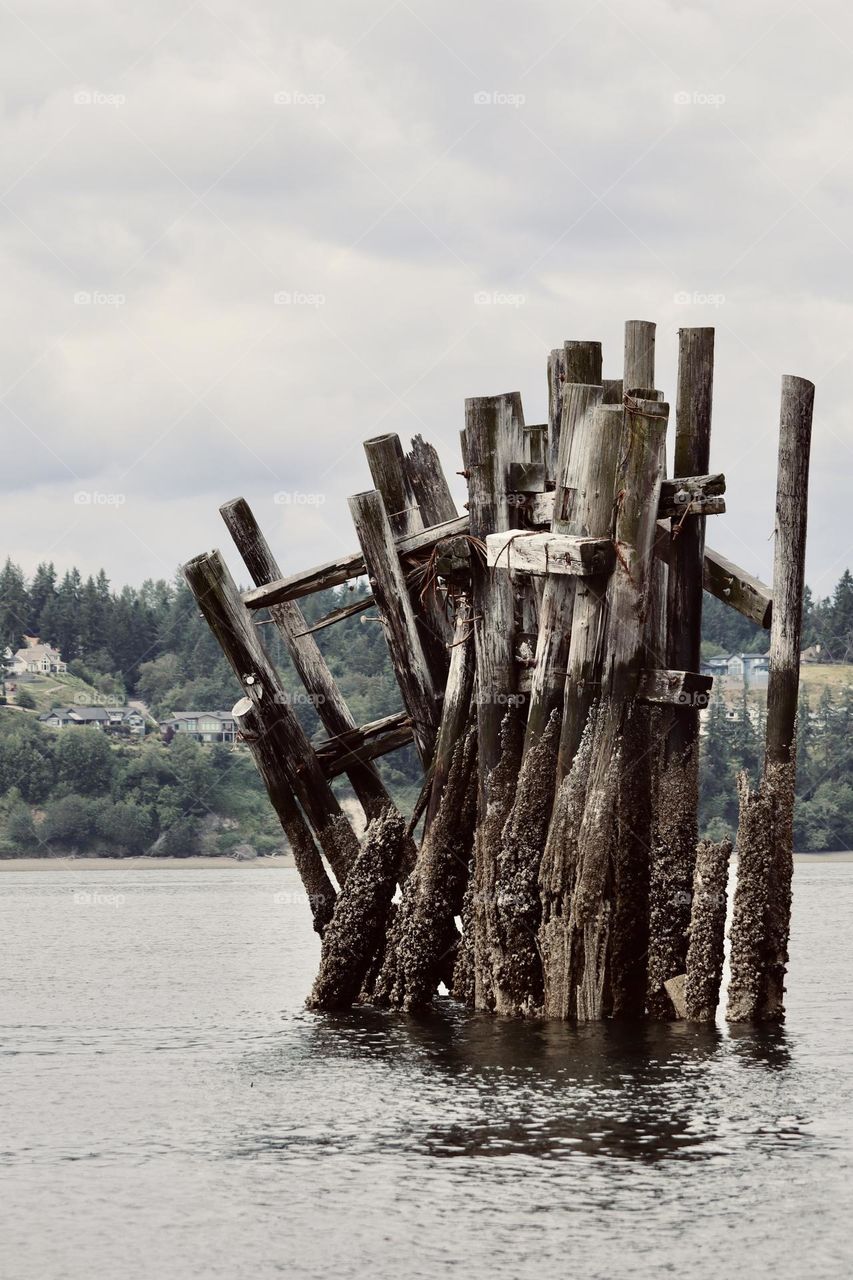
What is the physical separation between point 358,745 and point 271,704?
1.14 meters

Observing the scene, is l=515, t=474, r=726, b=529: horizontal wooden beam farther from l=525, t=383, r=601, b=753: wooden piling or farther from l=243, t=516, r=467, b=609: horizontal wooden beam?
l=243, t=516, r=467, b=609: horizontal wooden beam

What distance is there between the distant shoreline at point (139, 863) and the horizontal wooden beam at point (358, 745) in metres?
89.4

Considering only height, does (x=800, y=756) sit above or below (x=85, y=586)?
below

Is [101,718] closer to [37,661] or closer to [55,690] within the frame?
[55,690]

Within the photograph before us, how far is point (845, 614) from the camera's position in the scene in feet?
473

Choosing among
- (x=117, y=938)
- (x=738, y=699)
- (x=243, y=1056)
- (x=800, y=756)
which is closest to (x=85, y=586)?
(x=738, y=699)

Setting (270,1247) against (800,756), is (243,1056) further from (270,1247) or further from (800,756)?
(800,756)

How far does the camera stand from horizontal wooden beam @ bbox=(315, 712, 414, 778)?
66.8 feet

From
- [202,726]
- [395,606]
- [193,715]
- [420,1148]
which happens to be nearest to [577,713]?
[395,606]

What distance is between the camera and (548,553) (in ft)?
54.7

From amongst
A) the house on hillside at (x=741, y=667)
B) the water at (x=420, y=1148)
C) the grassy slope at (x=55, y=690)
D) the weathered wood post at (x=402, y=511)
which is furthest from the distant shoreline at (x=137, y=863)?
the weathered wood post at (x=402, y=511)

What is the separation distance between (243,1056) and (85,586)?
481ft

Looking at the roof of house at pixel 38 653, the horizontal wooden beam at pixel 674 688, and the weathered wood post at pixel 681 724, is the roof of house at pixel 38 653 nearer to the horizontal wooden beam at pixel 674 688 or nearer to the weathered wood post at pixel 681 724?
the weathered wood post at pixel 681 724

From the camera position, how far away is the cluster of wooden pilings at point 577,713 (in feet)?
54.5
